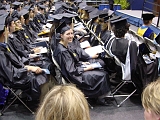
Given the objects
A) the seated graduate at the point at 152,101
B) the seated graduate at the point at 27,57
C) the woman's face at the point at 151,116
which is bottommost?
the seated graduate at the point at 27,57

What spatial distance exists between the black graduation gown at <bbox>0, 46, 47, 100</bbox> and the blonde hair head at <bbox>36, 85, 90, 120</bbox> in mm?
2007

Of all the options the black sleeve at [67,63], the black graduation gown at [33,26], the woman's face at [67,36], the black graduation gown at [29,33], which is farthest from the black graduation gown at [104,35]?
the black graduation gown at [33,26]

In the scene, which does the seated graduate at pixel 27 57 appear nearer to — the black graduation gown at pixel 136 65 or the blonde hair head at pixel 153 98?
the black graduation gown at pixel 136 65

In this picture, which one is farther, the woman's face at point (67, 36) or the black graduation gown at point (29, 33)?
the black graduation gown at point (29, 33)

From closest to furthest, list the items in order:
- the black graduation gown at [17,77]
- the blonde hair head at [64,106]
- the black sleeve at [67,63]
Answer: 1. the blonde hair head at [64,106]
2. the black graduation gown at [17,77]
3. the black sleeve at [67,63]

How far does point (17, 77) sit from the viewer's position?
2973 millimetres

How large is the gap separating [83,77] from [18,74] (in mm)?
936

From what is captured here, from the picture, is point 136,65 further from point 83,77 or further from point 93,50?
point 93,50

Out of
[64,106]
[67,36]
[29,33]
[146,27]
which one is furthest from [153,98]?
[29,33]

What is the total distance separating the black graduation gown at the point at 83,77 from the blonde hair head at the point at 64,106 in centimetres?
208

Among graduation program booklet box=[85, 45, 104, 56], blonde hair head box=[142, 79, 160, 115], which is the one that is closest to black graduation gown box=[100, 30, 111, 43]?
graduation program booklet box=[85, 45, 104, 56]

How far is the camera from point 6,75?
2926mm

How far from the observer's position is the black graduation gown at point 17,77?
2.93 meters

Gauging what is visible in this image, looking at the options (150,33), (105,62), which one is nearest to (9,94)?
(105,62)
